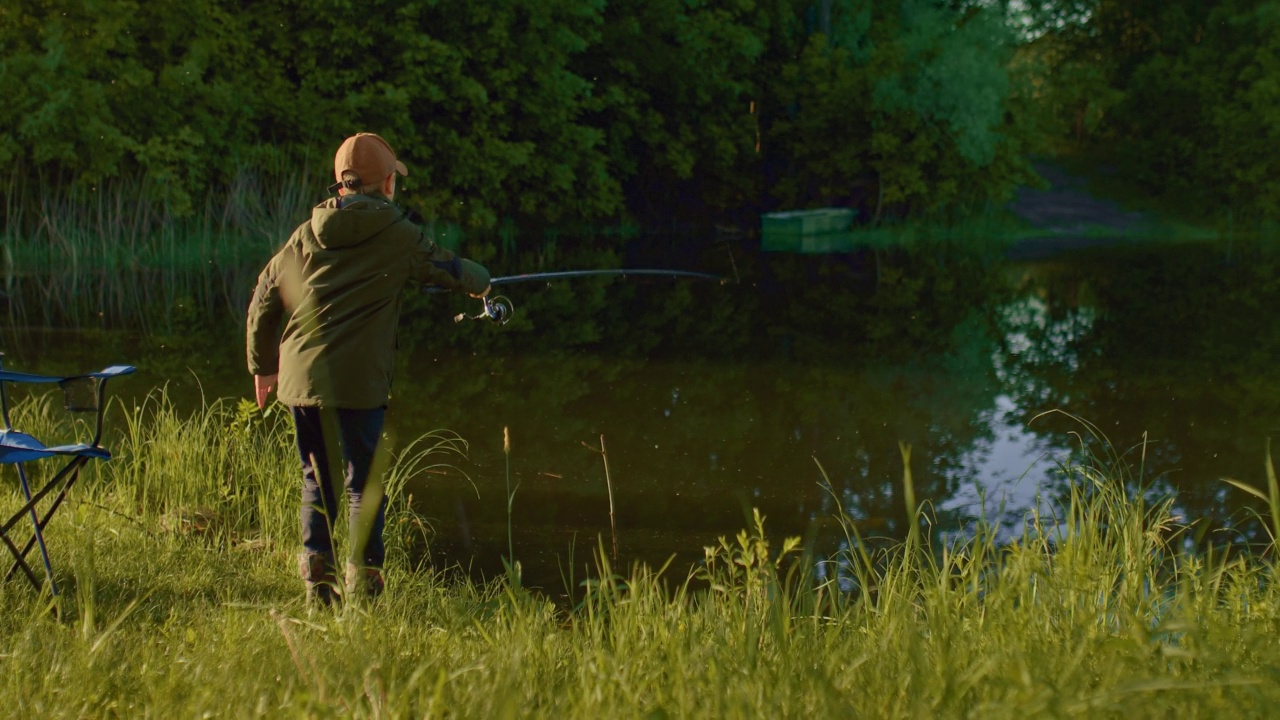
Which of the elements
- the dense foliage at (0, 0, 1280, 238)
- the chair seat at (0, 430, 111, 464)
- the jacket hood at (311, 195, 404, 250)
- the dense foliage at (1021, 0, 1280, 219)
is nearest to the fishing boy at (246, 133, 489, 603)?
the jacket hood at (311, 195, 404, 250)

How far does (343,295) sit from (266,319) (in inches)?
14.7

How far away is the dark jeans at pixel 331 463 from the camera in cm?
419

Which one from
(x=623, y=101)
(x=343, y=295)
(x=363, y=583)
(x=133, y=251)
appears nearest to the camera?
(x=363, y=583)

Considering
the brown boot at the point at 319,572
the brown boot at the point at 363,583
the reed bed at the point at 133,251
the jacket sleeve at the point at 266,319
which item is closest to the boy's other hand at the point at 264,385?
the jacket sleeve at the point at 266,319

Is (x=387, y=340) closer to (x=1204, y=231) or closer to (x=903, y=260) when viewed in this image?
(x=903, y=260)

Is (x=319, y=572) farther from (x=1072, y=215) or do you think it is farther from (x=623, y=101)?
(x=1072, y=215)

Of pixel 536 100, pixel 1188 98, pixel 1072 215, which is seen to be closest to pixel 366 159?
pixel 536 100

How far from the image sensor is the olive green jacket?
405 centimetres

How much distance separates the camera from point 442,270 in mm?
4285

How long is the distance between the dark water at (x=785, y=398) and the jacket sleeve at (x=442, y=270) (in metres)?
0.86

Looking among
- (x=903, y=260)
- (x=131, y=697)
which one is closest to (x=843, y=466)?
(x=131, y=697)

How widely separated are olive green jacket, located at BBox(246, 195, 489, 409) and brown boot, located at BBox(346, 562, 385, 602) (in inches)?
19.6

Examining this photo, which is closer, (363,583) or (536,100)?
(363,583)

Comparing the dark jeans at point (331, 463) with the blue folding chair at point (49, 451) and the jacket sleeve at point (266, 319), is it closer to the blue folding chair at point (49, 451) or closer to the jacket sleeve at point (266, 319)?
the jacket sleeve at point (266, 319)
